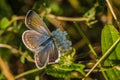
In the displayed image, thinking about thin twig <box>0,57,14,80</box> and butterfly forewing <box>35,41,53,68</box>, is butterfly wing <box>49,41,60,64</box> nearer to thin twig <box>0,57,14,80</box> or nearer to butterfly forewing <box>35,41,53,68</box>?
butterfly forewing <box>35,41,53,68</box>

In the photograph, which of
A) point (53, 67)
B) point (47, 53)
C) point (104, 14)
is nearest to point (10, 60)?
point (104, 14)

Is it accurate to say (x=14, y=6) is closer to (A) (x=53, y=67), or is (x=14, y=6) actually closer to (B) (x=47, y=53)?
(A) (x=53, y=67)

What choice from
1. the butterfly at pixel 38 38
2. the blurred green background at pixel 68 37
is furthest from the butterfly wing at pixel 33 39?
the blurred green background at pixel 68 37

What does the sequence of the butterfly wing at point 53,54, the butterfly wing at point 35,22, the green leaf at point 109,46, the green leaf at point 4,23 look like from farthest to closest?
the green leaf at point 4,23
the green leaf at point 109,46
the butterfly wing at point 35,22
the butterfly wing at point 53,54

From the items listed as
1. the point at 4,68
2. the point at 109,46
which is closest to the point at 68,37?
the point at 109,46

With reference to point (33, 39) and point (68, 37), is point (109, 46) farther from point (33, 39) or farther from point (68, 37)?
point (33, 39)

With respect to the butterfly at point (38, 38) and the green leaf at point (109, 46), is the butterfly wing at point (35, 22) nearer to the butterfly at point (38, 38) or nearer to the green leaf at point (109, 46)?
the butterfly at point (38, 38)

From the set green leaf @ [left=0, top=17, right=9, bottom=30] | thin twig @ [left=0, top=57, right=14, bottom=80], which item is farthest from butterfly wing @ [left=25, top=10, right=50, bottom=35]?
thin twig @ [left=0, top=57, right=14, bottom=80]
